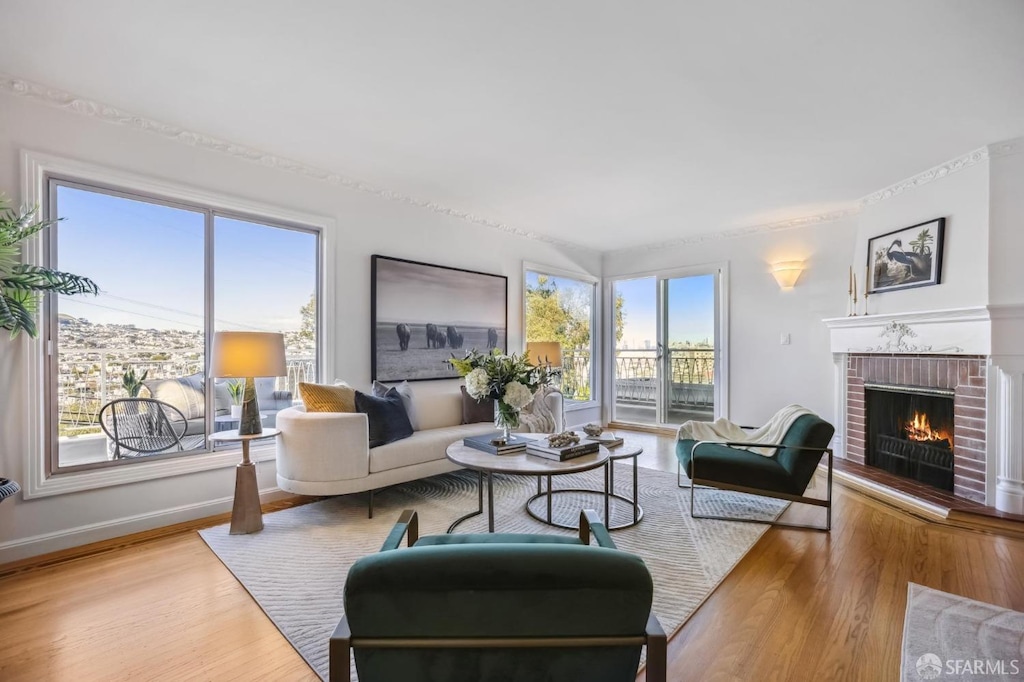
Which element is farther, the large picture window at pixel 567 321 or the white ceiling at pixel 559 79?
the large picture window at pixel 567 321

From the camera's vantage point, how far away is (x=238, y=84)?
7.88 ft

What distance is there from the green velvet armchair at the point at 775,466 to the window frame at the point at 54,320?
122 inches

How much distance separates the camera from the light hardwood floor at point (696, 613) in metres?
1.65

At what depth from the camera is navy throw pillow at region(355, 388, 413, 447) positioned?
3205 mm

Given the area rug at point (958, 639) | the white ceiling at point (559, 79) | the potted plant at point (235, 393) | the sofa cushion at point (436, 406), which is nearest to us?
the area rug at point (958, 639)

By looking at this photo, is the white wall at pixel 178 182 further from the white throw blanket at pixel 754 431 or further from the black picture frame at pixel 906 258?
the black picture frame at pixel 906 258

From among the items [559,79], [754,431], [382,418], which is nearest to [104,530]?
[382,418]

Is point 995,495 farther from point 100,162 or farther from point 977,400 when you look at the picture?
point 100,162

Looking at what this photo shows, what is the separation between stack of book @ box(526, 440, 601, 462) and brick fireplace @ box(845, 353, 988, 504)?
272 centimetres

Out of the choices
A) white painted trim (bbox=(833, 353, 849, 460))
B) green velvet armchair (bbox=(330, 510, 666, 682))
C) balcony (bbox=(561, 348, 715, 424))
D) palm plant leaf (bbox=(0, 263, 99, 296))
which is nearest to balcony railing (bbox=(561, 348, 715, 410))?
balcony (bbox=(561, 348, 715, 424))

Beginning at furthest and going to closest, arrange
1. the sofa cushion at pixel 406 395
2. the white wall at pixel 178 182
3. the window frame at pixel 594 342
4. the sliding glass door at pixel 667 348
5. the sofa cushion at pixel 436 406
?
the window frame at pixel 594 342
the sliding glass door at pixel 667 348
the sofa cushion at pixel 436 406
the sofa cushion at pixel 406 395
the white wall at pixel 178 182

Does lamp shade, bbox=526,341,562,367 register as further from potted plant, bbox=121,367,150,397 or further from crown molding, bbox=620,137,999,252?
potted plant, bbox=121,367,150,397

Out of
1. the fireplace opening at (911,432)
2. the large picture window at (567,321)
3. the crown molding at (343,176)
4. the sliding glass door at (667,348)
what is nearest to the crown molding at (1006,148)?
the crown molding at (343,176)

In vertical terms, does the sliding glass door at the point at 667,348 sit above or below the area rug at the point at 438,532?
above
